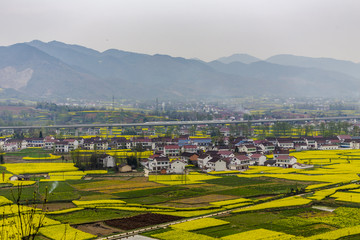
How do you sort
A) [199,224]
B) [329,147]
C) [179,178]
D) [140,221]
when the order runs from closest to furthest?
[199,224] → [140,221] → [179,178] → [329,147]

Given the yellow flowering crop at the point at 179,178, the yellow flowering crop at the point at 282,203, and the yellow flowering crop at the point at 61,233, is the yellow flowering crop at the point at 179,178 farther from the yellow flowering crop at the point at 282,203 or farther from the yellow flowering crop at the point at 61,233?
the yellow flowering crop at the point at 61,233

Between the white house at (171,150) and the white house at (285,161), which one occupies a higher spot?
the white house at (171,150)

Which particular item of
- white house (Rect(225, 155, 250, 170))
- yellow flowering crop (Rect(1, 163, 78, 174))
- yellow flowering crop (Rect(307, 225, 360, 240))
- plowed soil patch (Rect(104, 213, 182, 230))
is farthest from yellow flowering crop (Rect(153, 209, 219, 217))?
yellow flowering crop (Rect(1, 163, 78, 174))

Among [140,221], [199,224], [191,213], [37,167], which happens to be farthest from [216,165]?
[199,224]

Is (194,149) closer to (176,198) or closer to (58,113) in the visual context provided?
(176,198)

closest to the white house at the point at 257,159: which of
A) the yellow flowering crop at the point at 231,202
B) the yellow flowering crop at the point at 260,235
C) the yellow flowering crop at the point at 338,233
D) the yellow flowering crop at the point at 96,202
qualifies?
the yellow flowering crop at the point at 231,202

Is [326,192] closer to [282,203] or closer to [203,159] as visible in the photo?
[282,203]

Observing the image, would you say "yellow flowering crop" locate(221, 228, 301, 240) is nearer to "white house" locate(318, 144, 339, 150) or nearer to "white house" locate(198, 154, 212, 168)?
"white house" locate(198, 154, 212, 168)

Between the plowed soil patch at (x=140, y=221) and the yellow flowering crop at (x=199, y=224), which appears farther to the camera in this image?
the plowed soil patch at (x=140, y=221)
